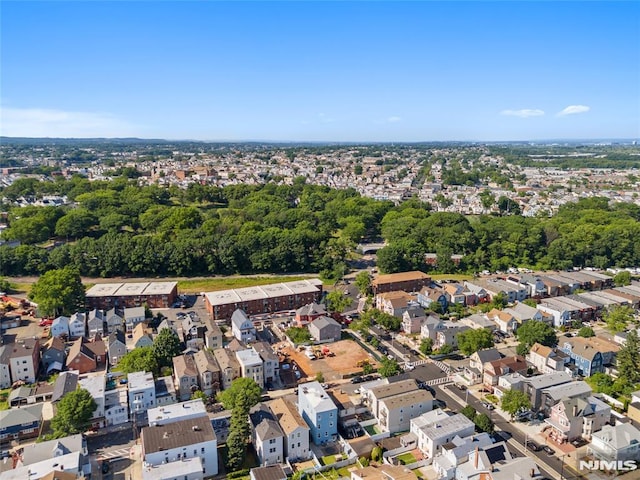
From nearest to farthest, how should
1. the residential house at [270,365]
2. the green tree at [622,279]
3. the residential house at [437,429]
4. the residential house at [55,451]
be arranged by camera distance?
the residential house at [55,451] → the residential house at [437,429] → the residential house at [270,365] → the green tree at [622,279]

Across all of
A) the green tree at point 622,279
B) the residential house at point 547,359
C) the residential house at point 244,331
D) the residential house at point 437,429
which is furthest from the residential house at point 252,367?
the green tree at point 622,279

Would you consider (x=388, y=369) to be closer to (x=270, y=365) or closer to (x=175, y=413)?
(x=270, y=365)

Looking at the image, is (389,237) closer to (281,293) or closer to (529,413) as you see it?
(281,293)

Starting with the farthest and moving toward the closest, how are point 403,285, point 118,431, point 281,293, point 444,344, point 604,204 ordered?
point 604,204 < point 403,285 < point 281,293 < point 444,344 < point 118,431

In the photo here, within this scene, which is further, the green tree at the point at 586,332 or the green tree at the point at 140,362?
the green tree at the point at 586,332

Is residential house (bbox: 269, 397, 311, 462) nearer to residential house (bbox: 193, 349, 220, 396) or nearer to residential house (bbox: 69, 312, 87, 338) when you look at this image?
residential house (bbox: 193, 349, 220, 396)

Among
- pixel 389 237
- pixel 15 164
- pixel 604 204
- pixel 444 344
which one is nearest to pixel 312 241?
pixel 389 237

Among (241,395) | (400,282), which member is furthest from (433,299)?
(241,395)

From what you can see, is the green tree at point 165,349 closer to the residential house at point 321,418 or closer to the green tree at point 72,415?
the green tree at point 72,415
